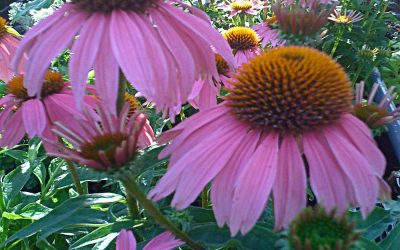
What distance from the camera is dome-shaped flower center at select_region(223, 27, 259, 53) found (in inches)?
59.7

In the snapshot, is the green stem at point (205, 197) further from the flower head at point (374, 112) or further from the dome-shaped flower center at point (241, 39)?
the dome-shaped flower center at point (241, 39)

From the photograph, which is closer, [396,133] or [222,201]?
[222,201]

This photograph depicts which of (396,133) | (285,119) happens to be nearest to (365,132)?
(285,119)

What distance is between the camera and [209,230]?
0.73 m

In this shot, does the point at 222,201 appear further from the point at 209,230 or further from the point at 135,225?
the point at 135,225

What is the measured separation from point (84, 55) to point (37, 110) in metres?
0.31

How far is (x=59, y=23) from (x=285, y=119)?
0.34 m

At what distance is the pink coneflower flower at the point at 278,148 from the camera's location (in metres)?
0.57

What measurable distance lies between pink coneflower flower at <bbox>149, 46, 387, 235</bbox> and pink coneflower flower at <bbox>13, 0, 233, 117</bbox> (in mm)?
72

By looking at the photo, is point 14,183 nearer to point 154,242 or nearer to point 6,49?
point 6,49

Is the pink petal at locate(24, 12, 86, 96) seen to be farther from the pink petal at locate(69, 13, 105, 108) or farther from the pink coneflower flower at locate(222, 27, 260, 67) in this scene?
the pink coneflower flower at locate(222, 27, 260, 67)

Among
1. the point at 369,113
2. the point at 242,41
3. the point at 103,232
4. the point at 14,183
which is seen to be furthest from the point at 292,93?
the point at 242,41

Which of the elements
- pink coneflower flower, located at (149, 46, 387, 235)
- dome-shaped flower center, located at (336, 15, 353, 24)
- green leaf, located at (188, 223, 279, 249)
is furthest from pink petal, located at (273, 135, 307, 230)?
dome-shaped flower center, located at (336, 15, 353, 24)

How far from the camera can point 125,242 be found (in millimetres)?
774
